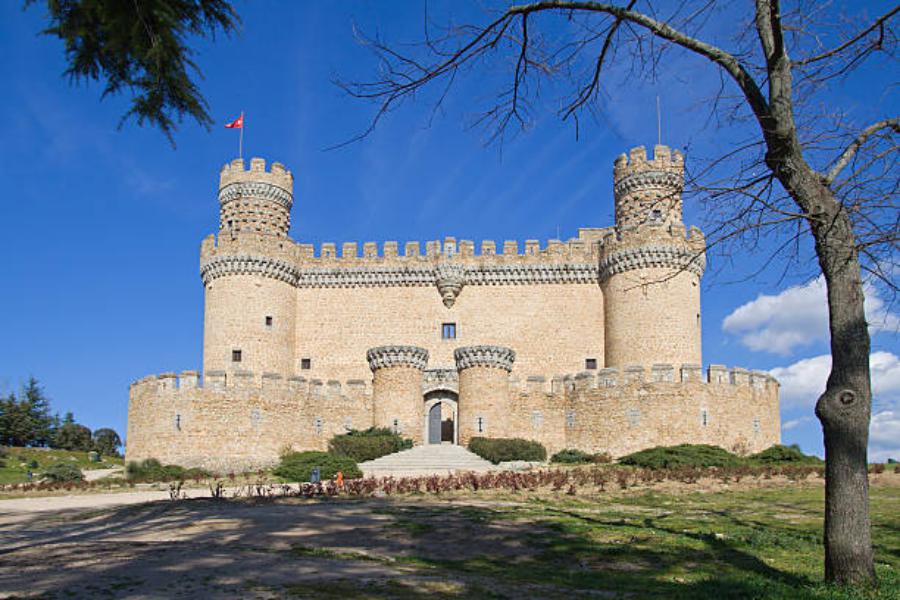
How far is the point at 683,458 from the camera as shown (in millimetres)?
26000

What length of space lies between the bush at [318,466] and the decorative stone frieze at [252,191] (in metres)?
15.3

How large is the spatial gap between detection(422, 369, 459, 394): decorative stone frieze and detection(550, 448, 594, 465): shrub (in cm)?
502

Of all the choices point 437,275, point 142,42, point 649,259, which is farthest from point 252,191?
point 142,42

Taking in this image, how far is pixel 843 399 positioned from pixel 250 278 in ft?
104

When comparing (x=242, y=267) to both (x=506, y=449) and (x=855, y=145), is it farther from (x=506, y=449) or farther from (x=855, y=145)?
(x=855, y=145)

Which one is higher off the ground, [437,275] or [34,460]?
[437,275]

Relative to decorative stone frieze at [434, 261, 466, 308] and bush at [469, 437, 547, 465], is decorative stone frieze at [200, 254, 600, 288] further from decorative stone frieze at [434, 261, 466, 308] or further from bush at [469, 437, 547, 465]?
bush at [469, 437, 547, 465]

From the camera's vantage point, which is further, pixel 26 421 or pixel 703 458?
pixel 26 421

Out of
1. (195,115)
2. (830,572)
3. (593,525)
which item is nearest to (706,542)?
(593,525)

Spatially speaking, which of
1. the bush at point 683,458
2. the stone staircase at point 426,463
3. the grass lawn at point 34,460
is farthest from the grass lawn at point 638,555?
the grass lawn at point 34,460

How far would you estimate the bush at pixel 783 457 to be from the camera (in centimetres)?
2698

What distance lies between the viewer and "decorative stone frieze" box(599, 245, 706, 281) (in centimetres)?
3609

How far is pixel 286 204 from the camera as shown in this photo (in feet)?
132

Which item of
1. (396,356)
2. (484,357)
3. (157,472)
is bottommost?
(157,472)
